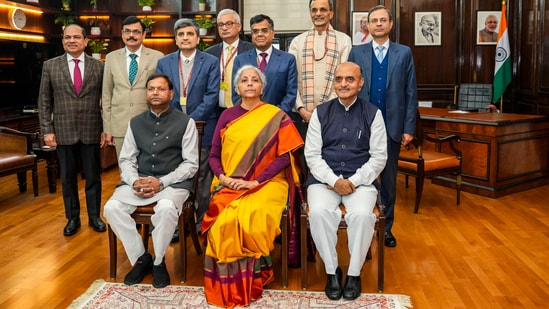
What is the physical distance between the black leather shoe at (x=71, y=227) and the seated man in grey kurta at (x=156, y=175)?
3.72 feet

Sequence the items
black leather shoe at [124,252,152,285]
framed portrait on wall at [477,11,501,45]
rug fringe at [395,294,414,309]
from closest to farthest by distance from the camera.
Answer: rug fringe at [395,294,414,309] → black leather shoe at [124,252,152,285] → framed portrait on wall at [477,11,501,45]

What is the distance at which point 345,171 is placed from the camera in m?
3.33

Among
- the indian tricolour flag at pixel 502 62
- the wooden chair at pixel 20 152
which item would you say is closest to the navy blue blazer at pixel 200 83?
the wooden chair at pixel 20 152

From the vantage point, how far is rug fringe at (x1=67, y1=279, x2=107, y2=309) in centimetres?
298

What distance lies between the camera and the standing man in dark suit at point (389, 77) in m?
3.76

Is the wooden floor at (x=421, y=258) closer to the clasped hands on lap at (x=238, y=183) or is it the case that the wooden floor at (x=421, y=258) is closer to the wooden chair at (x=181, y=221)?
the wooden chair at (x=181, y=221)

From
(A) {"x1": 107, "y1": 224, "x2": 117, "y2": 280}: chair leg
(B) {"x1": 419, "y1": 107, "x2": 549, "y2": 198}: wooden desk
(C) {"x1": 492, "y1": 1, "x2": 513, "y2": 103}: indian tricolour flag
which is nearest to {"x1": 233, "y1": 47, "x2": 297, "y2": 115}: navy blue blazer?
(A) {"x1": 107, "y1": 224, "x2": 117, "y2": 280}: chair leg

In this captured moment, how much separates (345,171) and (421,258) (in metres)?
0.89

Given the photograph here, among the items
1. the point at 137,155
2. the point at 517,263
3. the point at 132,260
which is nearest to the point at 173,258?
the point at 132,260

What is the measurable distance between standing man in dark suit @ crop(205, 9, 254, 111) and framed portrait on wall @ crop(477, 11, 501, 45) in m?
5.36

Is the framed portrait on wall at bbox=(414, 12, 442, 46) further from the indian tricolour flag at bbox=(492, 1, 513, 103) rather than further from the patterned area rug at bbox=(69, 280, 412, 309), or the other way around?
the patterned area rug at bbox=(69, 280, 412, 309)

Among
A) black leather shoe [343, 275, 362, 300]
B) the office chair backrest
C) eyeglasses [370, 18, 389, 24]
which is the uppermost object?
eyeglasses [370, 18, 389, 24]

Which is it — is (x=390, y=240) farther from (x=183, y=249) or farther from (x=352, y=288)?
(x=183, y=249)

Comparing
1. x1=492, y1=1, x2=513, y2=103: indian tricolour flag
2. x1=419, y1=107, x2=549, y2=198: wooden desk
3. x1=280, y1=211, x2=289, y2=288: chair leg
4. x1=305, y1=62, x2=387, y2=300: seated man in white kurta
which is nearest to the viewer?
x1=305, y1=62, x2=387, y2=300: seated man in white kurta
